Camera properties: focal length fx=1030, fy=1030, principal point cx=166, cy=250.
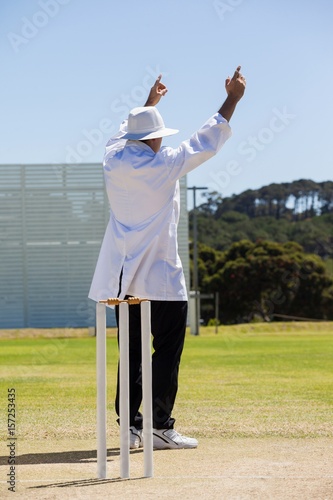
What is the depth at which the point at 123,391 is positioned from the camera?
5.03 m

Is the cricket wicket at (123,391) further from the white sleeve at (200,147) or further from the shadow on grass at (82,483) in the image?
the white sleeve at (200,147)

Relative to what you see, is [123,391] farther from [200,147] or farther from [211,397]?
[211,397]

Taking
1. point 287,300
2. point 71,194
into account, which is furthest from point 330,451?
point 287,300

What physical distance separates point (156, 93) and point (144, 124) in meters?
0.56

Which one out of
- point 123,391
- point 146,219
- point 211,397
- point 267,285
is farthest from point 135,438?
point 267,285

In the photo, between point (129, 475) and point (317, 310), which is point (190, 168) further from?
point (317, 310)

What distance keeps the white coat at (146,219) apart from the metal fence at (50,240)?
144ft

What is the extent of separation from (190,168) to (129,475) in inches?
75.0

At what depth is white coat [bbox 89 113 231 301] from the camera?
6156 mm

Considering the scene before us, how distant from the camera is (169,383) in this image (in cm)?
634

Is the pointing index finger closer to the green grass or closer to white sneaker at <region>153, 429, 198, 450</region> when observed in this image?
white sneaker at <region>153, 429, 198, 450</region>

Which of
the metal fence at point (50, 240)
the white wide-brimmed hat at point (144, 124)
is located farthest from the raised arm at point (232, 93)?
the metal fence at point (50, 240)

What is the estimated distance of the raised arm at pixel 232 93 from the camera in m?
6.25

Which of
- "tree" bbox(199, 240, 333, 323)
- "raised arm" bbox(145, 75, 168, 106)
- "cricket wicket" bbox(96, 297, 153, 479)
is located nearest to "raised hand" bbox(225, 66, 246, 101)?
"raised arm" bbox(145, 75, 168, 106)
